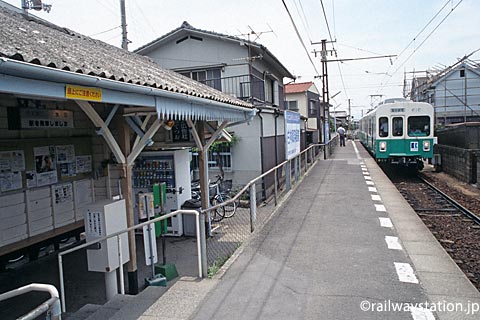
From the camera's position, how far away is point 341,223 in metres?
6.99

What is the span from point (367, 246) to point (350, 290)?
166 centimetres

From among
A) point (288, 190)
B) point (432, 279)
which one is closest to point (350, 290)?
point (432, 279)

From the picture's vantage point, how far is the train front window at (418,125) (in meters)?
15.2

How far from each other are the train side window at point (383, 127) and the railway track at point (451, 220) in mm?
2270

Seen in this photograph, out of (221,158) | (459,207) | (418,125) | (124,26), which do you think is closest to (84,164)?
(221,158)

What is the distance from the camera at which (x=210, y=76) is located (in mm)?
15359

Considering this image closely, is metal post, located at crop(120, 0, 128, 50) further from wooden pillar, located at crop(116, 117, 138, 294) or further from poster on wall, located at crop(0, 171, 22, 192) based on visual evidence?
wooden pillar, located at crop(116, 117, 138, 294)

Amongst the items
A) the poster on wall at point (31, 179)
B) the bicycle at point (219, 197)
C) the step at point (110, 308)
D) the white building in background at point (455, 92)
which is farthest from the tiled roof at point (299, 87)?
the step at point (110, 308)

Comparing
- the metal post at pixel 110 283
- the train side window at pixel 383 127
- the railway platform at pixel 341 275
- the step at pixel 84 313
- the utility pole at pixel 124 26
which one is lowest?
the step at pixel 84 313

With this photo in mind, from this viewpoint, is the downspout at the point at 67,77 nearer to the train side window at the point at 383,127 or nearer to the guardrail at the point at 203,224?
the guardrail at the point at 203,224

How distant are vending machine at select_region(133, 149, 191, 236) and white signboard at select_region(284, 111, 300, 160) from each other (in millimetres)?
3858

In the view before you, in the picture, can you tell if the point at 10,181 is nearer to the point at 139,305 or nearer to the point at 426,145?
the point at 139,305

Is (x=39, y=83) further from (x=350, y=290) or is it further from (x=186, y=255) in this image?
(x=186, y=255)

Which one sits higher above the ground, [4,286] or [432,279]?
[432,279]
